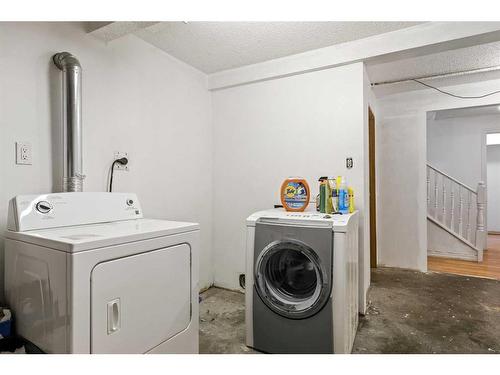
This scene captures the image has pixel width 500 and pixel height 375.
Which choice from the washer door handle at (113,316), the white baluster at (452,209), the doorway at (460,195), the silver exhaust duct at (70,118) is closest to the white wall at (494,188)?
the doorway at (460,195)

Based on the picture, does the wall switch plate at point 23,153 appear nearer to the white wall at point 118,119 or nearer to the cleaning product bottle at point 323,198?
the white wall at point 118,119

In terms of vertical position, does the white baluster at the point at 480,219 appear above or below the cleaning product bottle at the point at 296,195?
below

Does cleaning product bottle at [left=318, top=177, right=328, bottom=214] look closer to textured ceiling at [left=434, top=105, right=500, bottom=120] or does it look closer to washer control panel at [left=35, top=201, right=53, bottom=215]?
washer control panel at [left=35, top=201, right=53, bottom=215]

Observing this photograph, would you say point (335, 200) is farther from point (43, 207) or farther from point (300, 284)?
point (43, 207)

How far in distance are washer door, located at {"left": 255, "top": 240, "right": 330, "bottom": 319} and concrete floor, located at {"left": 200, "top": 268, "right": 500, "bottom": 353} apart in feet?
1.35

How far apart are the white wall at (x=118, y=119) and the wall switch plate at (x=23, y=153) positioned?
0.09ft

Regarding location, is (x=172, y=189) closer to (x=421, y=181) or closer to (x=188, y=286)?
(x=188, y=286)

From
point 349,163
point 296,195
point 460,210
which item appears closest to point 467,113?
point 460,210

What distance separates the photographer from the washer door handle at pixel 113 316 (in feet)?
3.86

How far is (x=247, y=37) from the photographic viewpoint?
2221 millimetres

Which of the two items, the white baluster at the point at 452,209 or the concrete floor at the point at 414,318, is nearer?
the concrete floor at the point at 414,318
